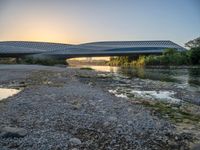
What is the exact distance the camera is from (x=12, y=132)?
7.79 meters

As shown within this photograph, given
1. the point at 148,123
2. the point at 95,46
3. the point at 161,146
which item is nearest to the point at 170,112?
the point at 148,123

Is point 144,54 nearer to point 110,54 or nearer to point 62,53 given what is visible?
point 110,54

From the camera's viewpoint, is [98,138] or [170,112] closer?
[98,138]

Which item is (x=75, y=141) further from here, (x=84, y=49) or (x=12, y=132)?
(x=84, y=49)

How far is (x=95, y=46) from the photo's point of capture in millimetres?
129625

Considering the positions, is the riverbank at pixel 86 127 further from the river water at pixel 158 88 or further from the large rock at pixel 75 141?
the river water at pixel 158 88

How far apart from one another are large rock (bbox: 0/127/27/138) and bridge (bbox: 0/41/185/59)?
10411 cm

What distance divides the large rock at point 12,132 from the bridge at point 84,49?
4099 inches

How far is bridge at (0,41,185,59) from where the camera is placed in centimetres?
11418

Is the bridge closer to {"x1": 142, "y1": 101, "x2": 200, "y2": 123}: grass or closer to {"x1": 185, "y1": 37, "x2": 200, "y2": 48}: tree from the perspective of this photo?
{"x1": 185, "y1": 37, "x2": 200, "y2": 48}: tree

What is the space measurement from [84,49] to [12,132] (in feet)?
375

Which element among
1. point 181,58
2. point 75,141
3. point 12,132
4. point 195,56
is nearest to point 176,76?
point 75,141

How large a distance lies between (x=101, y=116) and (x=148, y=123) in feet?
5.20

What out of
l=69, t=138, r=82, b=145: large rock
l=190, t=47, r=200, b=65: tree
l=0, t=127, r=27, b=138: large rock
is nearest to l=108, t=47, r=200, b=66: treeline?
l=190, t=47, r=200, b=65: tree
